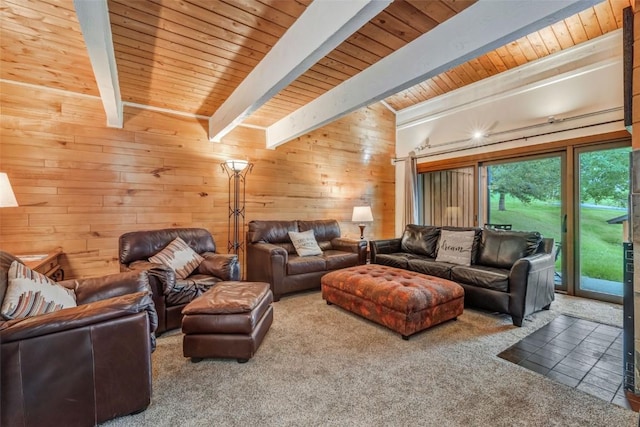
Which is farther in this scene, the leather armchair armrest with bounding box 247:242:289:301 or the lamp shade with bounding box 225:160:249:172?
the lamp shade with bounding box 225:160:249:172

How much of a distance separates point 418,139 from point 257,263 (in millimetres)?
3893

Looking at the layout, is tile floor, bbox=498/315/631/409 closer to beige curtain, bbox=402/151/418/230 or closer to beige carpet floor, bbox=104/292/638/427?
beige carpet floor, bbox=104/292/638/427

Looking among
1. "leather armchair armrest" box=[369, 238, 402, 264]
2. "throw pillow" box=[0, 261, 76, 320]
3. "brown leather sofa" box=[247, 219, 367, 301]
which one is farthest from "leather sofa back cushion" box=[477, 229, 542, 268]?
"throw pillow" box=[0, 261, 76, 320]

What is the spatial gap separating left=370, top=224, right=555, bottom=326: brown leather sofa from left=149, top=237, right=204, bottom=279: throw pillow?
2478 millimetres

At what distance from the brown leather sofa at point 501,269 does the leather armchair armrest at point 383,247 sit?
12cm

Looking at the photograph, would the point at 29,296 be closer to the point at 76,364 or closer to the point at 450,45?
the point at 76,364

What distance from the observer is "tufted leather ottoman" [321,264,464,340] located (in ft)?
7.89

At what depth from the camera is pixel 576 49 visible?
360 cm

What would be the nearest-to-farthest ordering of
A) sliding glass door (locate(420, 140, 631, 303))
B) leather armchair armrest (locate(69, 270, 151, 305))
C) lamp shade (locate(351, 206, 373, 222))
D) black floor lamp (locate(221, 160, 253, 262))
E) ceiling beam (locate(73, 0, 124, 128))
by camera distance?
1. ceiling beam (locate(73, 0, 124, 128))
2. leather armchair armrest (locate(69, 270, 151, 305))
3. sliding glass door (locate(420, 140, 631, 303))
4. black floor lamp (locate(221, 160, 253, 262))
5. lamp shade (locate(351, 206, 373, 222))

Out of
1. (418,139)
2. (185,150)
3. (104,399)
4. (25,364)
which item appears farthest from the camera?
(418,139)

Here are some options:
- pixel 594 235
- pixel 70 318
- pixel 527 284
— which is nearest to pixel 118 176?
pixel 70 318

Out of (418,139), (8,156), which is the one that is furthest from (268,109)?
(418,139)

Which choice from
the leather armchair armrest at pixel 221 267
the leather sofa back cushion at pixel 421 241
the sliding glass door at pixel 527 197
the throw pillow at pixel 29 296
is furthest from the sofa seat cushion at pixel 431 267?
the throw pillow at pixel 29 296

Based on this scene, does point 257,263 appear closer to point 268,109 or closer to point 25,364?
point 268,109
